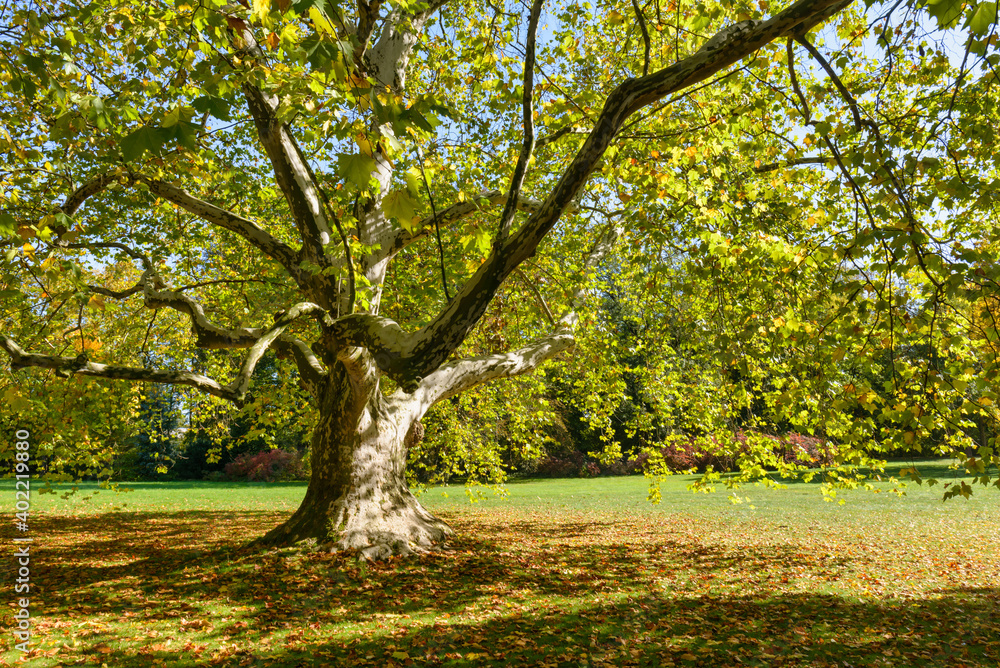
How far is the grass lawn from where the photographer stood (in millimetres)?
4926

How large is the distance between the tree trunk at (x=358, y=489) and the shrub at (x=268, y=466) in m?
23.5

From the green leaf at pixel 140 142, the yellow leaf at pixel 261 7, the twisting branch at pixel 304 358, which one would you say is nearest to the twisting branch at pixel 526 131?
the yellow leaf at pixel 261 7

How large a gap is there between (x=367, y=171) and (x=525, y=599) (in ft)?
19.6

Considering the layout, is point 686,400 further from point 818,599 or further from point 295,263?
point 295,263

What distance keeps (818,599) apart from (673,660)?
3325mm

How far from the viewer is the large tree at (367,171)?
3.37 meters

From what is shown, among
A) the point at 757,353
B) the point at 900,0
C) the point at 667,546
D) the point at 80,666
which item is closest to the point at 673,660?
the point at 757,353

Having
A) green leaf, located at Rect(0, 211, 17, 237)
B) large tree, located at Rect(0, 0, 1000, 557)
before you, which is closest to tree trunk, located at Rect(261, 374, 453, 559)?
large tree, located at Rect(0, 0, 1000, 557)

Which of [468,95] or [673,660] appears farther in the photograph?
[468,95]

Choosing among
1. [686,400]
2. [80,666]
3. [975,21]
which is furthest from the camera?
[686,400]

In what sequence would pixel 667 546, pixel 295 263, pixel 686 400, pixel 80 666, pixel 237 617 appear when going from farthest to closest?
pixel 667 546 < pixel 686 400 < pixel 295 263 < pixel 237 617 < pixel 80 666

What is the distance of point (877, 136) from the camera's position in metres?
3.95

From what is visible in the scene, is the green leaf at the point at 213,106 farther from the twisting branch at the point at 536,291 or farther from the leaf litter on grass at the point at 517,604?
the twisting branch at the point at 536,291

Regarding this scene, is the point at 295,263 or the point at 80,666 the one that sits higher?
the point at 295,263
